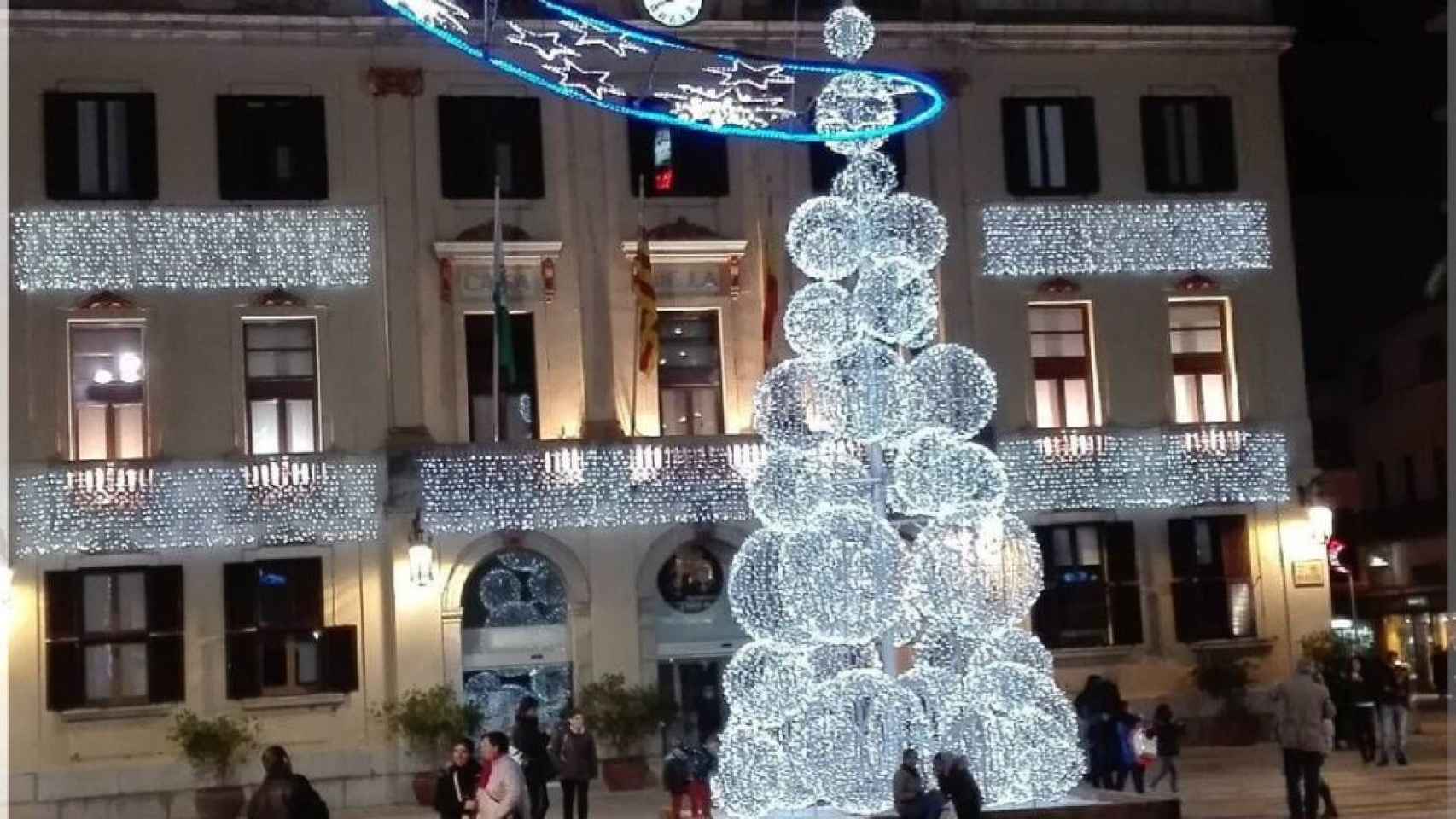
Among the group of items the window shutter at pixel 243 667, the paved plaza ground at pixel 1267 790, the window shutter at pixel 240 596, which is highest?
the window shutter at pixel 240 596

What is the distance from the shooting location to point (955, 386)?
20.5 metres

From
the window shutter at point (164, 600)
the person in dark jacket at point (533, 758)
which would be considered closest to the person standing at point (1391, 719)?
the person in dark jacket at point (533, 758)

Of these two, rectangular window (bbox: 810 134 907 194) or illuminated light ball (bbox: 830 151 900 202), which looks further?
rectangular window (bbox: 810 134 907 194)

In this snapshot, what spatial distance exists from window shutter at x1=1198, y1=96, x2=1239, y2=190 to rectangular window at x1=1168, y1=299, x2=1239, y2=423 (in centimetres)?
196

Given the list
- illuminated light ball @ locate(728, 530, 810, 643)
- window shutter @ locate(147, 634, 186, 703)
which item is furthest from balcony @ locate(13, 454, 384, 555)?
illuminated light ball @ locate(728, 530, 810, 643)

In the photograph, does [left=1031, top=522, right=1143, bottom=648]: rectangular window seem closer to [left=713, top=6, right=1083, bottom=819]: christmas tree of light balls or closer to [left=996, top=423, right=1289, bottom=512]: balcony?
[left=996, top=423, right=1289, bottom=512]: balcony

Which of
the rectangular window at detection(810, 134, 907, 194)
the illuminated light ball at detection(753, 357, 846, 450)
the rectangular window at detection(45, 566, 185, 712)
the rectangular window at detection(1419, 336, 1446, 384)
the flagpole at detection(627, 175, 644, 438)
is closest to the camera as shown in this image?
the illuminated light ball at detection(753, 357, 846, 450)

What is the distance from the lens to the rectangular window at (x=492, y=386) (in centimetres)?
3234

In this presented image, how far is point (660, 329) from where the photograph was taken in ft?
108

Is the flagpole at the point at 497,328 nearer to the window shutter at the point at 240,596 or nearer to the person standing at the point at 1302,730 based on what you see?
the window shutter at the point at 240,596

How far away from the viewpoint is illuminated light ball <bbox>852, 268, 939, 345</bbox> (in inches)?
803

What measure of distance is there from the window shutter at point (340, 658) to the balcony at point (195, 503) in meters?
1.34

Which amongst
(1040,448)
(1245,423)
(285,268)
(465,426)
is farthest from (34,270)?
(1245,423)

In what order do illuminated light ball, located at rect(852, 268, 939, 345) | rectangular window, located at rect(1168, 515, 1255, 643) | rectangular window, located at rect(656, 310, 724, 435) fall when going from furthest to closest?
rectangular window, located at rect(1168, 515, 1255, 643) < rectangular window, located at rect(656, 310, 724, 435) < illuminated light ball, located at rect(852, 268, 939, 345)
